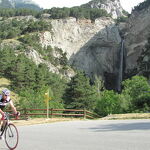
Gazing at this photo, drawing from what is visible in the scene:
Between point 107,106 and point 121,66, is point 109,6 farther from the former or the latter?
point 107,106

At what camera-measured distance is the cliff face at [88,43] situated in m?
104

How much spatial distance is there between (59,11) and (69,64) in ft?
105

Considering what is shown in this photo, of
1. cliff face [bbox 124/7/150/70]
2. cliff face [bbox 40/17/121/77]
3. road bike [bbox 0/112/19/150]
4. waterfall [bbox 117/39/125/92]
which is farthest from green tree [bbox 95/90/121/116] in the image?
cliff face [bbox 40/17/121/77]

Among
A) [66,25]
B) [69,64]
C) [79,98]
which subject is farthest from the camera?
[66,25]

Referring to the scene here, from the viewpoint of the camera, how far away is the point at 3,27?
118 metres

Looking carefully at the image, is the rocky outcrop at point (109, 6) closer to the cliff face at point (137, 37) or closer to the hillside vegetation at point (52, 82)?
the hillside vegetation at point (52, 82)

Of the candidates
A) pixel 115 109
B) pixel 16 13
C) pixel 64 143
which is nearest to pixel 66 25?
pixel 16 13

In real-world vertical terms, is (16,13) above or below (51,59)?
above

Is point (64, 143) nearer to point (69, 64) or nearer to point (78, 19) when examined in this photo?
point (69, 64)

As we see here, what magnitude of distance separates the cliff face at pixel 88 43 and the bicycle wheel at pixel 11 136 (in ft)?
316

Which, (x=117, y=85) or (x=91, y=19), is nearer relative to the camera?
(x=117, y=85)

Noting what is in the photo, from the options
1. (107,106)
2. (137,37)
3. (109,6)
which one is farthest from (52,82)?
(109,6)

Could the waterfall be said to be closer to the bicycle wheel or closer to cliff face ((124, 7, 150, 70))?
cliff face ((124, 7, 150, 70))

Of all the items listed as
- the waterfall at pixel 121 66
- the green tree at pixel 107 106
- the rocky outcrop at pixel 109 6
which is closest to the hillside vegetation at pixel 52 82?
the green tree at pixel 107 106
